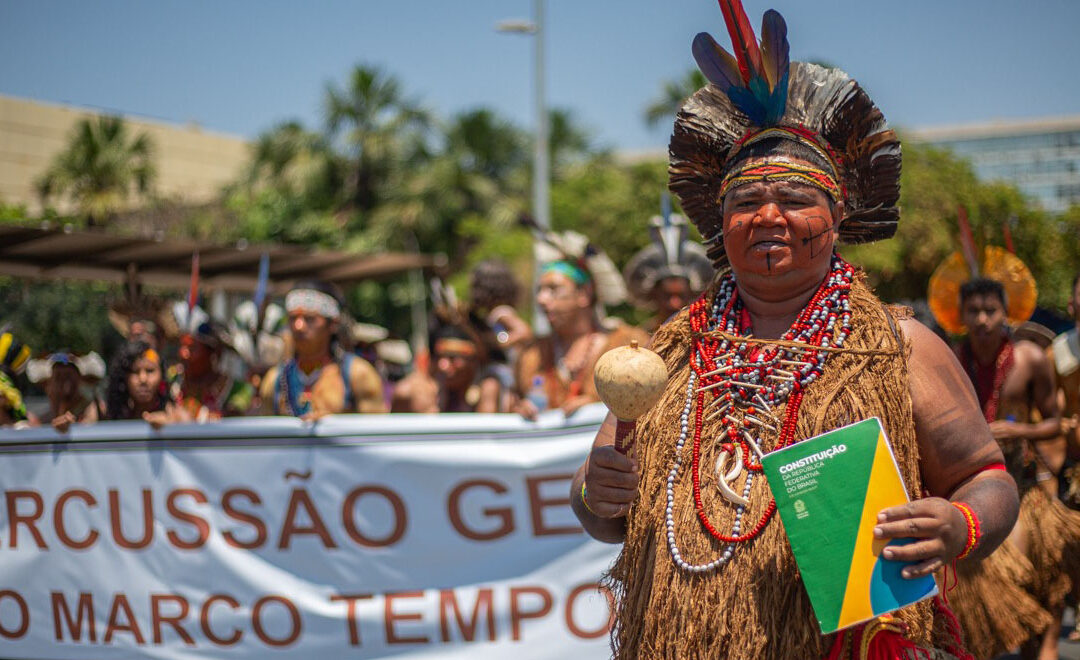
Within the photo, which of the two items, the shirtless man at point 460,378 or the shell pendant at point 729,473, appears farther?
the shirtless man at point 460,378

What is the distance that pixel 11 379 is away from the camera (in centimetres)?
649

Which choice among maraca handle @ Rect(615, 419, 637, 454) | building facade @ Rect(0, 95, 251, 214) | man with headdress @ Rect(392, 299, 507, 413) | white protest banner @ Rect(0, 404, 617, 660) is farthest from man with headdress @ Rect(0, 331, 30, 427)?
building facade @ Rect(0, 95, 251, 214)

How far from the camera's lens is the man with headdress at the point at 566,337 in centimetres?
561

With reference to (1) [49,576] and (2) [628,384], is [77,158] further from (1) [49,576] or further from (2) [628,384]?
(2) [628,384]

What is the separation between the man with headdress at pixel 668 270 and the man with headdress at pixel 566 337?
46 cm

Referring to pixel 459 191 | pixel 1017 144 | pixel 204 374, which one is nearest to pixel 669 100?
pixel 459 191

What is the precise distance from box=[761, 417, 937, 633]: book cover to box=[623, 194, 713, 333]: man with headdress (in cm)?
410

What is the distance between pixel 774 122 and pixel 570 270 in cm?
343

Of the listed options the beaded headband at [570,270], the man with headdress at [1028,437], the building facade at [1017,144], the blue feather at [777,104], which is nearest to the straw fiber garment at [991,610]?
the man with headdress at [1028,437]

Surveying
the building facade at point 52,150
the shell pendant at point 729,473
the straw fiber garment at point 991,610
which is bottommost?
the straw fiber garment at point 991,610

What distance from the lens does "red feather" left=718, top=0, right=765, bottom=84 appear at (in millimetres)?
2350

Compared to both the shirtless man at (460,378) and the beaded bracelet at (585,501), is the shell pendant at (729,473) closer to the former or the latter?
the beaded bracelet at (585,501)

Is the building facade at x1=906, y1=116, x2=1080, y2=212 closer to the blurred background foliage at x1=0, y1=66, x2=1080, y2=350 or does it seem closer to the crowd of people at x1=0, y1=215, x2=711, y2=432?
the blurred background foliage at x1=0, y1=66, x2=1080, y2=350

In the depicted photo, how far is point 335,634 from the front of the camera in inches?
184
